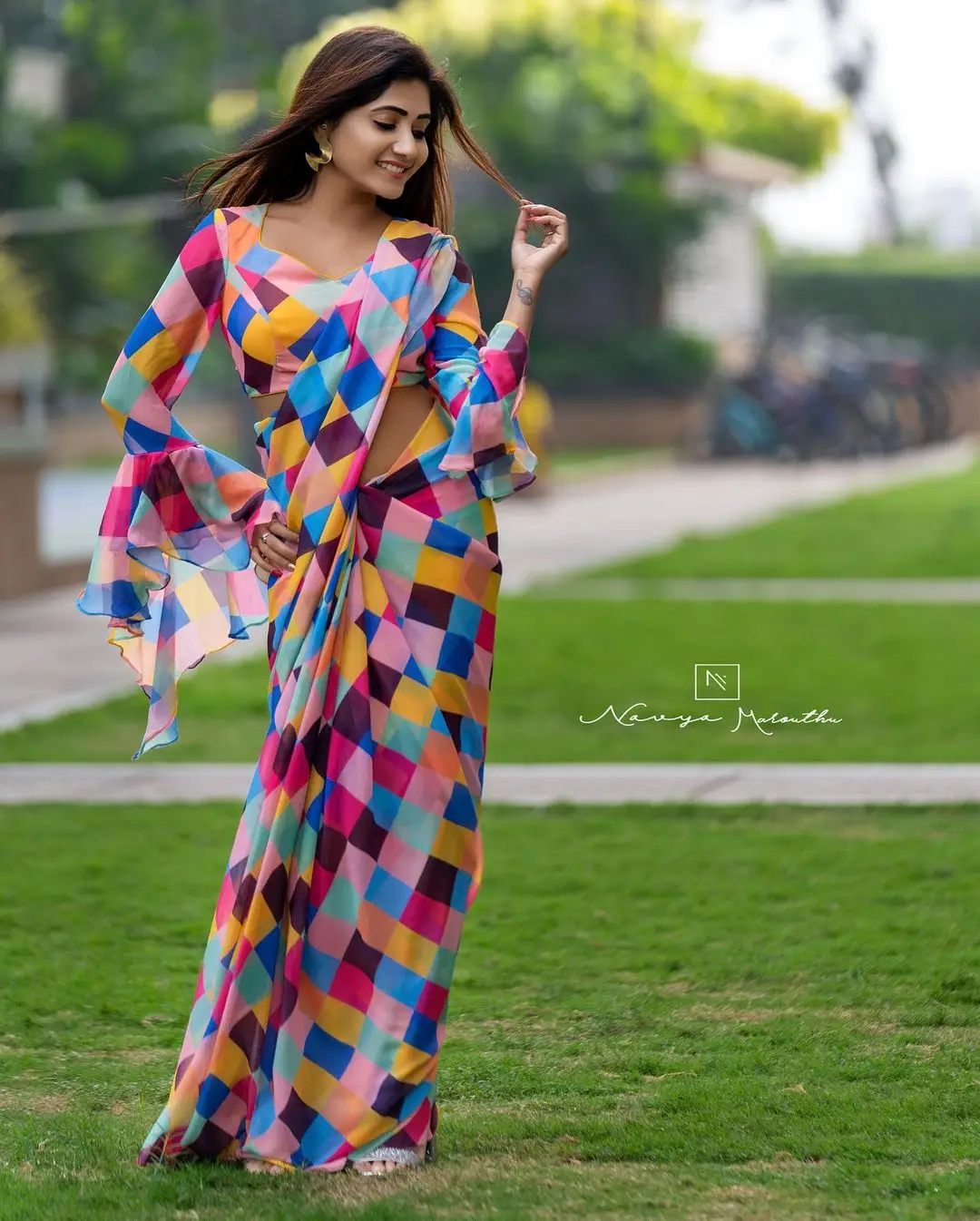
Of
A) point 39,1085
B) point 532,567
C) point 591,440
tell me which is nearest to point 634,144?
point 591,440

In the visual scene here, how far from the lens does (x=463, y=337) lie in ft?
12.2

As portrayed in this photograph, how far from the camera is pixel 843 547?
1681 cm

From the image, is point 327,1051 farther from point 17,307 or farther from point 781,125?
point 781,125

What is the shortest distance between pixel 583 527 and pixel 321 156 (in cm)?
1533

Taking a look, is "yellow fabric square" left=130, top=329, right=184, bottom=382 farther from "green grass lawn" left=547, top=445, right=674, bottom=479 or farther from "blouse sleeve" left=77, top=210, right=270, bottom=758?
"green grass lawn" left=547, top=445, right=674, bottom=479

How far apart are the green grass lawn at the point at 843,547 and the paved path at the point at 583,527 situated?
0.42m

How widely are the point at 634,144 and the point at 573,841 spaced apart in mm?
26419

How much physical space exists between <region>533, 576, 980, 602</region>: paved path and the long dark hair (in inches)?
375

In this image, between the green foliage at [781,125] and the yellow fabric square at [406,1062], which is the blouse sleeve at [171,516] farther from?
the green foliage at [781,125]

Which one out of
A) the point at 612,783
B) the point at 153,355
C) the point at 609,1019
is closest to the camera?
the point at 153,355

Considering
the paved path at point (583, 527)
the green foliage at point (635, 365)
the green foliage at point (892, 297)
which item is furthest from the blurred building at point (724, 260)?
the paved path at point (583, 527)

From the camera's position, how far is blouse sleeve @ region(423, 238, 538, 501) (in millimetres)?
3576

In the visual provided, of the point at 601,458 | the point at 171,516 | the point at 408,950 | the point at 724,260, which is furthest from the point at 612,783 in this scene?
the point at 724,260

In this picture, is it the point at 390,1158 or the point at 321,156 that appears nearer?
the point at 390,1158
